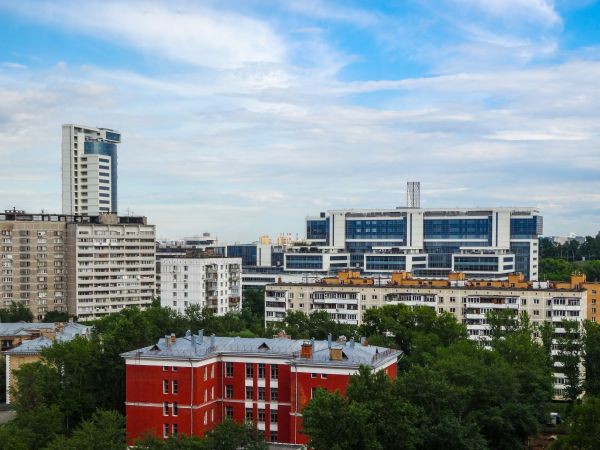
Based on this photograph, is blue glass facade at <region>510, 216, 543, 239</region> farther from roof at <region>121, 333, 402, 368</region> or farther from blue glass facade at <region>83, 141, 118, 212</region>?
roof at <region>121, 333, 402, 368</region>

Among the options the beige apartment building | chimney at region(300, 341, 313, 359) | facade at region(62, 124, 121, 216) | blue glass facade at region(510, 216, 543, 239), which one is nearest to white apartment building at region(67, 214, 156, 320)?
the beige apartment building

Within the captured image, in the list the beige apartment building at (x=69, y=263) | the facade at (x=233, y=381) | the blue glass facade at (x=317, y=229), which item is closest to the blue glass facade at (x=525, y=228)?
the blue glass facade at (x=317, y=229)

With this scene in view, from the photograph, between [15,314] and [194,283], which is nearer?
[15,314]

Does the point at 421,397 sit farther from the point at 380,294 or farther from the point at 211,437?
the point at 380,294

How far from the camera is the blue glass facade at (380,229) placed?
178750 mm

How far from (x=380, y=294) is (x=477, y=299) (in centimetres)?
1241

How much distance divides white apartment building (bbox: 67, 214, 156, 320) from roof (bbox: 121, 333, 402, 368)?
7882cm

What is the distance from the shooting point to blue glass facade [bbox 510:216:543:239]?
171m

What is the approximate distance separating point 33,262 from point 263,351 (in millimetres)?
85312

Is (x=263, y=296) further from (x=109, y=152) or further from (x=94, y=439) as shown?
(x=94, y=439)

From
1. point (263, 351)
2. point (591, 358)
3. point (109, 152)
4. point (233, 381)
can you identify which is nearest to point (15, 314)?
point (233, 381)

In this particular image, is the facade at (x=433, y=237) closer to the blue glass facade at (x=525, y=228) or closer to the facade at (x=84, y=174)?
the blue glass facade at (x=525, y=228)

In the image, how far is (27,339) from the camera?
8362 centimetres

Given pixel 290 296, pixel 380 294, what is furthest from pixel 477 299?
pixel 290 296
